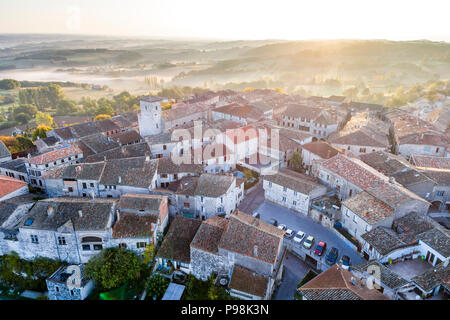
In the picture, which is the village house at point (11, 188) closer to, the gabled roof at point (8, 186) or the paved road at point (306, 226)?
the gabled roof at point (8, 186)

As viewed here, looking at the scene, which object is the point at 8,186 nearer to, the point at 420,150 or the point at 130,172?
the point at 130,172

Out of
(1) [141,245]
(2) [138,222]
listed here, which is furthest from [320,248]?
(2) [138,222]

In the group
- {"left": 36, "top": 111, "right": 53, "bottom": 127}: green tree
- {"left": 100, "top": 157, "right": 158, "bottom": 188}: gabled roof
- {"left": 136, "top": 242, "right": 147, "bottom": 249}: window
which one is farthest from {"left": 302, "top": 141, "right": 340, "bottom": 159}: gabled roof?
{"left": 36, "top": 111, "right": 53, "bottom": 127}: green tree

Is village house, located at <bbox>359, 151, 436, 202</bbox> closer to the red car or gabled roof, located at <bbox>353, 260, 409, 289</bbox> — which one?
the red car

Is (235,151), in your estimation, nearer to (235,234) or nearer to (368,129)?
(235,234)

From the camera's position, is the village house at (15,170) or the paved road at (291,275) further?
the village house at (15,170)

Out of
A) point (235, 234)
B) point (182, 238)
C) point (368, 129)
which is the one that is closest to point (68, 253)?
point (182, 238)

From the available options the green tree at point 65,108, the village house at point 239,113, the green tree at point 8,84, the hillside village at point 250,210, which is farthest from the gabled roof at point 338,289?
the green tree at point 8,84
